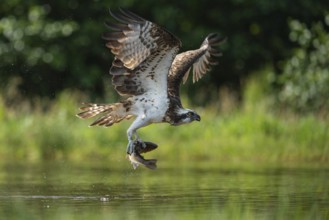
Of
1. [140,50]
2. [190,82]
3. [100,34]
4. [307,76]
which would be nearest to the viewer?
[140,50]

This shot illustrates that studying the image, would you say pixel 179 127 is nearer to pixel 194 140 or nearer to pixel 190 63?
pixel 194 140

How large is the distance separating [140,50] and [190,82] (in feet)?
48.9

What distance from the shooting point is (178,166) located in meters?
17.3

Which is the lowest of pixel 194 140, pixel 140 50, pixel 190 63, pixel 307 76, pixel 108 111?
pixel 194 140

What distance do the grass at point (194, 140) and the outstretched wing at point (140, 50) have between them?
5.53 metres

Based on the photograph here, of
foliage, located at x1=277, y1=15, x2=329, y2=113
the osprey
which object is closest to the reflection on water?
the osprey

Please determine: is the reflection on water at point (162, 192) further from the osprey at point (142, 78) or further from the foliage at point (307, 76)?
the foliage at point (307, 76)

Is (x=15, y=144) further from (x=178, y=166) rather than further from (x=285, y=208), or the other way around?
(x=285, y=208)

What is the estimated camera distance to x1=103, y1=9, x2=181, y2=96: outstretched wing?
12445mm

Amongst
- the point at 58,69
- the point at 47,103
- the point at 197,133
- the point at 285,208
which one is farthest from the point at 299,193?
the point at 58,69

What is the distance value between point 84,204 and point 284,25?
59.1 feet

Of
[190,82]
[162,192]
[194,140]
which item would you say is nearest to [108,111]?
[162,192]

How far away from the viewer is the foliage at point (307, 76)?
22781 mm

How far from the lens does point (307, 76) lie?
2308 cm
